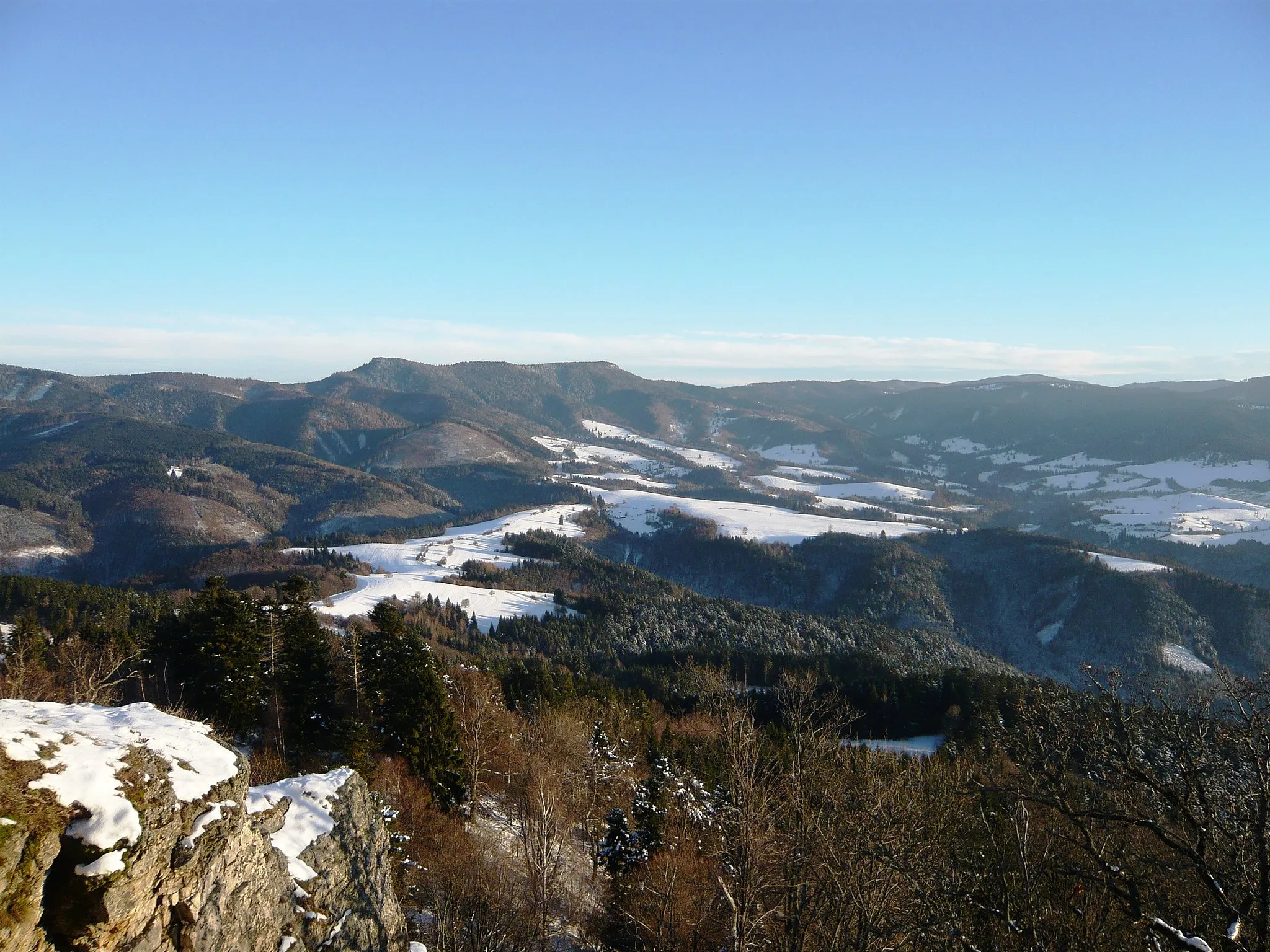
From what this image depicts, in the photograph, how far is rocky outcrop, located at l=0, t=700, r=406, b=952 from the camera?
10.9m

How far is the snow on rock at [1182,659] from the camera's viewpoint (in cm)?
18288

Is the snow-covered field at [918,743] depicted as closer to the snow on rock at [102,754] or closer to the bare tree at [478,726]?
the bare tree at [478,726]

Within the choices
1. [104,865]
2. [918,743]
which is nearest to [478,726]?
[104,865]

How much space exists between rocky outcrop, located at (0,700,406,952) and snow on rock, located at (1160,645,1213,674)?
224279 mm

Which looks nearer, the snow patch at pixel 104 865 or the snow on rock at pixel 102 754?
the snow patch at pixel 104 865

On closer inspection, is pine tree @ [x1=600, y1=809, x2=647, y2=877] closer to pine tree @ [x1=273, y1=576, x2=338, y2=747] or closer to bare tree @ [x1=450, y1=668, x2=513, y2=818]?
bare tree @ [x1=450, y1=668, x2=513, y2=818]

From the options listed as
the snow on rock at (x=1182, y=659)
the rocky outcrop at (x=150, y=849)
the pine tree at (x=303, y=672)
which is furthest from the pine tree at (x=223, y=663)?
the snow on rock at (x=1182, y=659)

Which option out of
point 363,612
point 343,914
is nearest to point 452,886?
point 343,914

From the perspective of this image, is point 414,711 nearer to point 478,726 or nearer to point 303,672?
point 478,726

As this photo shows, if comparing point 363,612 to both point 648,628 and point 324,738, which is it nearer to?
point 648,628

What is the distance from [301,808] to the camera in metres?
18.8

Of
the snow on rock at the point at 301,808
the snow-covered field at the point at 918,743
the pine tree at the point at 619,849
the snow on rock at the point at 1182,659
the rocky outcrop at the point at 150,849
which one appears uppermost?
the rocky outcrop at the point at 150,849

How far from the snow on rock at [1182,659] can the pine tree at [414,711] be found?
210813 mm

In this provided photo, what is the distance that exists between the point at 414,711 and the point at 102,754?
2607 centimetres
